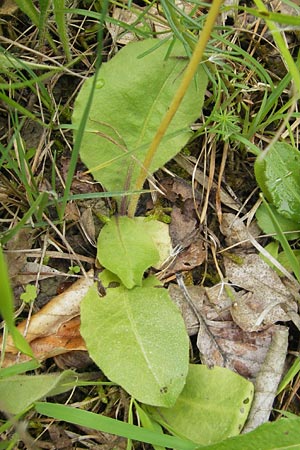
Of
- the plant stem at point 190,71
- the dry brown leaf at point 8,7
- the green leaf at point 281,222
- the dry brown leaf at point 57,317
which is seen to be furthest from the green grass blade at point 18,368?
the dry brown leaf at point 8,7

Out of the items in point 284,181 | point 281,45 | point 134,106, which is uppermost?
point 281,45

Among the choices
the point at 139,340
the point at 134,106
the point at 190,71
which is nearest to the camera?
the point at 190,71

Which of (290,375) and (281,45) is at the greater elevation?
(281,45)

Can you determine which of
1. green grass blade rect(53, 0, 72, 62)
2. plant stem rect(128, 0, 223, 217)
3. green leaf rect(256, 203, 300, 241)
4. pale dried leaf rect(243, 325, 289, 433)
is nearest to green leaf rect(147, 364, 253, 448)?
pale dried leaf rect(243, 325, 289, 433)

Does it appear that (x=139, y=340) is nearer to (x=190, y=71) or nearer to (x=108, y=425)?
(x=108, y=425)

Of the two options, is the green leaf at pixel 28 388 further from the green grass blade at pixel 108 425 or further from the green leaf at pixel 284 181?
the green leaf at pixel 284 181

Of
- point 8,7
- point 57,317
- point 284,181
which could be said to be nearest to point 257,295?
point 284,181
